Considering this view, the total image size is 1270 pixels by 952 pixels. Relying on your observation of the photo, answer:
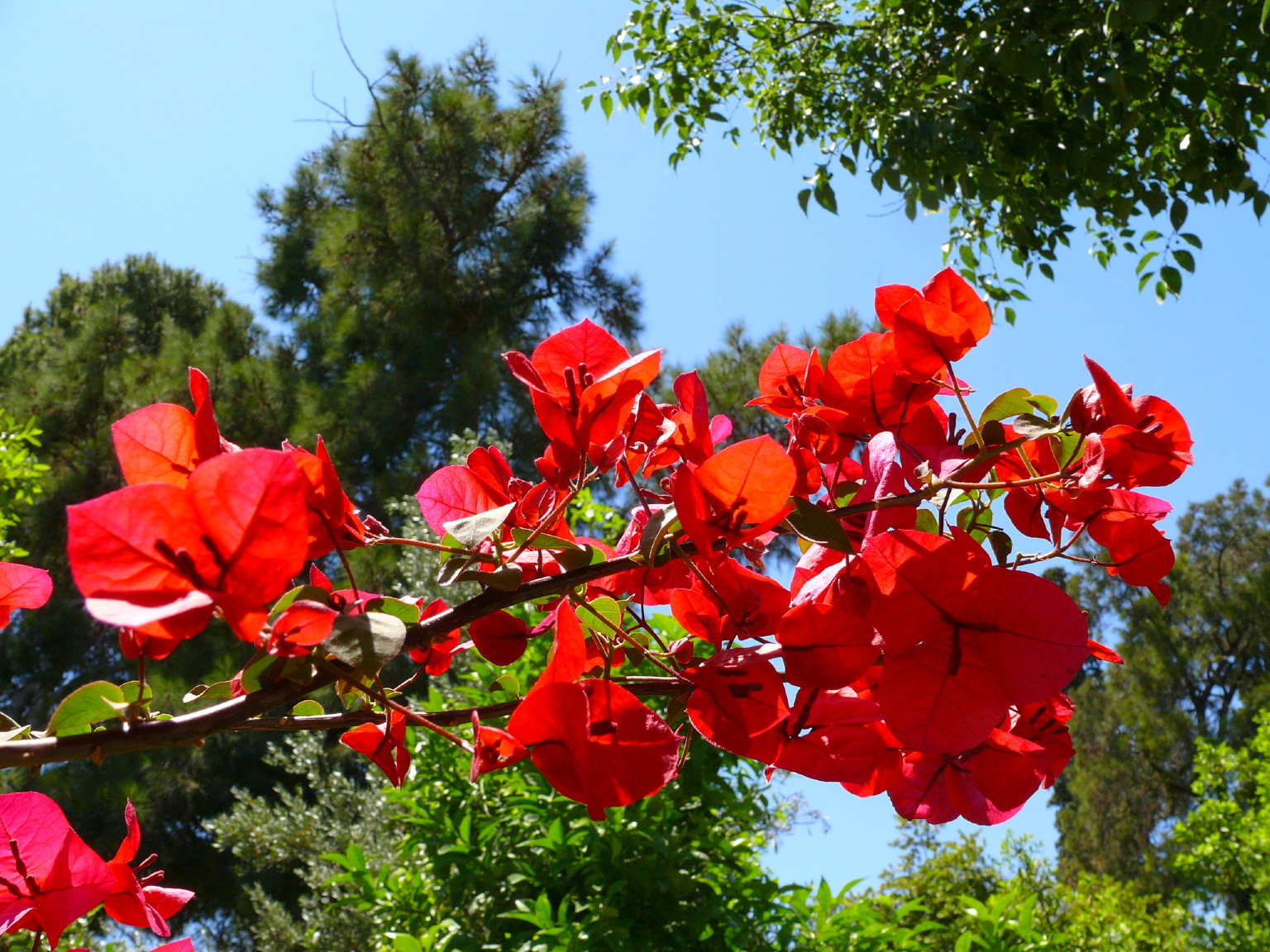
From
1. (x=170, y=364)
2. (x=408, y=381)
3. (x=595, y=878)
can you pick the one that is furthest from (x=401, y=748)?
(x=170, y=364)

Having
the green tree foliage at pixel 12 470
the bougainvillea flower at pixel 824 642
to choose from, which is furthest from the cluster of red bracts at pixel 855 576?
the green tree foliage at pixel 12 470

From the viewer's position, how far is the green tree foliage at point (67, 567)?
16.9 ft

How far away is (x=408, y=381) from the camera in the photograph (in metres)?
6.25

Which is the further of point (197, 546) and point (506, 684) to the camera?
point (506, 684)

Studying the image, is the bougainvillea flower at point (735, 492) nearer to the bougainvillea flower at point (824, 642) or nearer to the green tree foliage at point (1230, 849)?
the bougainvillea flower at point (824, 642)

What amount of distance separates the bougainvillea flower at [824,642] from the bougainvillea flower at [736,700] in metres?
0.01

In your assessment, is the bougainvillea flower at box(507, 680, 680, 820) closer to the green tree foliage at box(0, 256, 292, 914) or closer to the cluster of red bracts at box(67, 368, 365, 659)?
the cluster of red bracts at box(67, 368, 365, 659)

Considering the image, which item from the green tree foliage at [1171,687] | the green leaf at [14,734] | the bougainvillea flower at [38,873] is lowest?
the bougainvillea flower at [38,873]

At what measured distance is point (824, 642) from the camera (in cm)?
29

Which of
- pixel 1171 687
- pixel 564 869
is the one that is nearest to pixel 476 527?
pixel 564 869

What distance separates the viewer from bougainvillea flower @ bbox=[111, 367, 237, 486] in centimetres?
30

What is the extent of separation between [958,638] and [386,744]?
9.0 inches

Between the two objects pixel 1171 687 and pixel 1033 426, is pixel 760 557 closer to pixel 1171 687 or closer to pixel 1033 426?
pixel 1033 426

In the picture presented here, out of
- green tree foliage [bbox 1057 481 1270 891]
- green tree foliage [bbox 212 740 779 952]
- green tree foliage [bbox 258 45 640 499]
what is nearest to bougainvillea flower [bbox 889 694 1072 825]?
green tree foliage [bbox 212 740 779 952]
